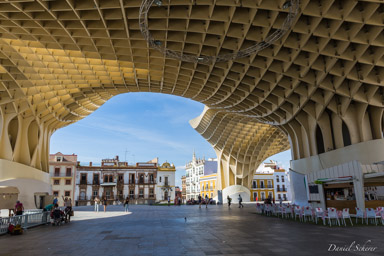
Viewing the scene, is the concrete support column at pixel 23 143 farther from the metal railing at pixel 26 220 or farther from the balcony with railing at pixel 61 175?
the balcony with railing at pixel 61 175

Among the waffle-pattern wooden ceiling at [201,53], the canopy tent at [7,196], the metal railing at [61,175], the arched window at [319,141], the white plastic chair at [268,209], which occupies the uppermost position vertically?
the waffle-pattern wooden ceiling at [201,53]

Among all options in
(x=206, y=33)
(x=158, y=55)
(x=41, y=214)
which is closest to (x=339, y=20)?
(x=206, y=33)

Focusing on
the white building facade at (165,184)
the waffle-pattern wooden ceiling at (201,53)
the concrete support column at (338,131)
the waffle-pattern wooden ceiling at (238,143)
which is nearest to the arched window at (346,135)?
the concrete support column at (338,131)

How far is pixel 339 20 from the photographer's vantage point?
15.5 m

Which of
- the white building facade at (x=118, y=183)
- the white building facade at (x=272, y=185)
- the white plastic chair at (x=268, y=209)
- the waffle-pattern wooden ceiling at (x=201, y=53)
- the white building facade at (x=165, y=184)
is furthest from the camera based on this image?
the white building facade at (x=272, y=185)

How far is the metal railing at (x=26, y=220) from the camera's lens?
13.9 meters

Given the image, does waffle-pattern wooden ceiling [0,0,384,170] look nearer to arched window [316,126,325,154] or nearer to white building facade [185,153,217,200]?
arched window [316,126,325,154]

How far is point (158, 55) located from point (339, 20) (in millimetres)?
13635

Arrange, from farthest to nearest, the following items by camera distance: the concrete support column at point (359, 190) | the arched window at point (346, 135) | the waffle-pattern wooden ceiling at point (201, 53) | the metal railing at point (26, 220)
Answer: the arched window at point (346, 135) → the concrete support column at point (359, 190) → the waffle-pattern wooden ceiling at point (201, 53) → the metal railing at point (26, 220)

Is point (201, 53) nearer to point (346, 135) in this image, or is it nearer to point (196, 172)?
point (346, 135)

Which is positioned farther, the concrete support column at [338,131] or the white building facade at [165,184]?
the white building facade at [165,184]

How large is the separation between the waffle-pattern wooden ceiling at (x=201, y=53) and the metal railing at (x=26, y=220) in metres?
11.8

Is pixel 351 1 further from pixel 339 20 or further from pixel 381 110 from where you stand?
pixel 381 110

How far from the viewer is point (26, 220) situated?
52.6ft
